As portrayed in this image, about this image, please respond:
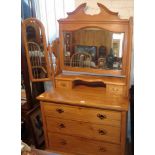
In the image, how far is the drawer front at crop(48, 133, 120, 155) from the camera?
5.16ft

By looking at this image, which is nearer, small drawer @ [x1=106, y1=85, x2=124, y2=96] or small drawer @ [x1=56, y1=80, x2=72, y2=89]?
small drawer @ [x1=106, y1=85, x2=124, y2=96]

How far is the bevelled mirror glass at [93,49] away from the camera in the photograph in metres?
1.55

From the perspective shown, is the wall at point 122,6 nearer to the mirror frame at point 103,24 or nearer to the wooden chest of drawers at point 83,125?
the mirror frame at point 103,24

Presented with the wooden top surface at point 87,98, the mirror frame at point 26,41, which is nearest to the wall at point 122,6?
the mirror frame at point 26,41

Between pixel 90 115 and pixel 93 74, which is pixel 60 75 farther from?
pixel 90 115

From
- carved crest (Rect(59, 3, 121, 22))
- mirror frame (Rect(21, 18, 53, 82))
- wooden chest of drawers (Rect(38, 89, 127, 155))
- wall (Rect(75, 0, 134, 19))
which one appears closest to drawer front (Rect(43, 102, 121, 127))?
wooden chest of drawers (Rect(38, 89, 127, 155))

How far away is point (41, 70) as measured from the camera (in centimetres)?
181

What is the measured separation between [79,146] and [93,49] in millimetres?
838

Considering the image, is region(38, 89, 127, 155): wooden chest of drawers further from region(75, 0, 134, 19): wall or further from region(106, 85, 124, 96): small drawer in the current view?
region(75, 0, 134, 19): wall

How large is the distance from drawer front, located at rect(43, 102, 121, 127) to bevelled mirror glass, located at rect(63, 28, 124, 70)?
373 mm

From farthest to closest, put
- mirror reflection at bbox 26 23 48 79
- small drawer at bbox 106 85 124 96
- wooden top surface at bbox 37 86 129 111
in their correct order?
mirror reflection at bbox 26 23 48 79, small drawer at bbox 106 85 124 96, wooden top surface at bbox 37 86 129 111

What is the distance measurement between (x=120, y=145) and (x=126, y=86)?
46 cm

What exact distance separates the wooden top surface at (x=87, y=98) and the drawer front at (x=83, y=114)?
52 millimetres
